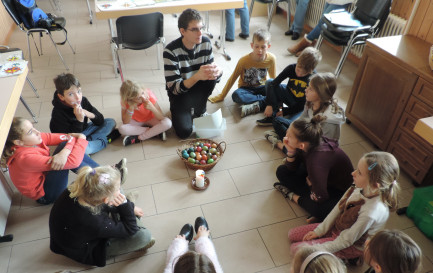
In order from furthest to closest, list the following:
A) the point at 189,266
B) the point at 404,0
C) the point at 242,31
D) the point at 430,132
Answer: the point at 242,31
the point at 404,0
the point at 430,132
the point at 189,266

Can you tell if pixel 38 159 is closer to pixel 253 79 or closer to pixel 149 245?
pixel 149 245

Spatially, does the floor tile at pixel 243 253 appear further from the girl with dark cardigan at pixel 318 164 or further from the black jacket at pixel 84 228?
the black jacket at pixel 84 228

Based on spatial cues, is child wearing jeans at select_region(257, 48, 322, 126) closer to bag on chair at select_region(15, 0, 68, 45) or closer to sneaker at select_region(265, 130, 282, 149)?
sneaker at select_region(265, 130, 282, 149)

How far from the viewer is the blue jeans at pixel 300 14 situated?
14.5 feet

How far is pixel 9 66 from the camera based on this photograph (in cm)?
248

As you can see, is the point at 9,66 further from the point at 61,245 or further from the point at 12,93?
the point at 61,245

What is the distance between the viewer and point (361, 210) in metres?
1.59

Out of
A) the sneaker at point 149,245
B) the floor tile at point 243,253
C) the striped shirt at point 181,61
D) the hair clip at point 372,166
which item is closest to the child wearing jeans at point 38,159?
the sneaker at point 149,245

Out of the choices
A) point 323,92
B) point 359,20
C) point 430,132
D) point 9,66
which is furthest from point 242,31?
point 430,132

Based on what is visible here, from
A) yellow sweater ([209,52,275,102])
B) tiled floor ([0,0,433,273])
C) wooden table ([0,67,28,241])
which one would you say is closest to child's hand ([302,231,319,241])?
tiled floor ([0,0,433,273])

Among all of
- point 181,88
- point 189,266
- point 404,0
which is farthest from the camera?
point 404,0

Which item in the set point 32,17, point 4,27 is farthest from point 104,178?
point 4,27

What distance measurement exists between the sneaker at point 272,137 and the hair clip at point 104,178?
150 centimetres

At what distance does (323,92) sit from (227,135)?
93 centimetres
